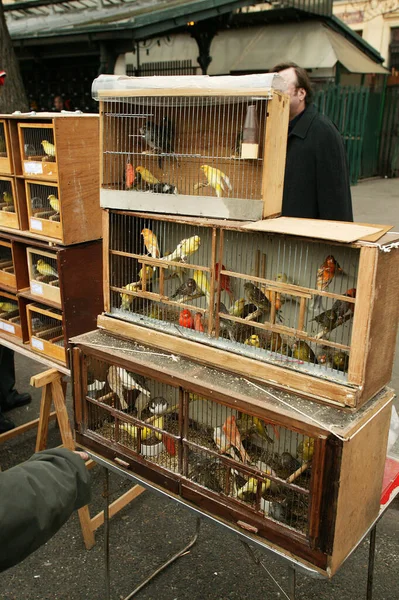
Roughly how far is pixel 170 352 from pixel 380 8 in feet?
51.9

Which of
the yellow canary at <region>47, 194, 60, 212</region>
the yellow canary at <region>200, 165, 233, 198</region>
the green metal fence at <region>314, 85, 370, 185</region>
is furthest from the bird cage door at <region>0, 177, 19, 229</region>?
the green metal fence at <region>314, 85, 370, 185</region>

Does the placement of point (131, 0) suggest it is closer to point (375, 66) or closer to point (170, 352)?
point (375, 66)

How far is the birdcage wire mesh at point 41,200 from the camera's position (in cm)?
312

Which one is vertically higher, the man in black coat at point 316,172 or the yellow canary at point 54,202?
the man in black coat at point 316,172

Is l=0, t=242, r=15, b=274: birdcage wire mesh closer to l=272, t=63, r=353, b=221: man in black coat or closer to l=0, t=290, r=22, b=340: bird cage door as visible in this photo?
l=0, t=290, r=22, b=340: bird cage door

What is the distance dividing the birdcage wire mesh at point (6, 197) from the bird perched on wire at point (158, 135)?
1.31m

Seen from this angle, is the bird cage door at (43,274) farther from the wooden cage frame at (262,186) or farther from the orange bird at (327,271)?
the orange bird at (327,271)

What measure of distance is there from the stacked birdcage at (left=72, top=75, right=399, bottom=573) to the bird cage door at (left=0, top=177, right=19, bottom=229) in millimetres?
1063

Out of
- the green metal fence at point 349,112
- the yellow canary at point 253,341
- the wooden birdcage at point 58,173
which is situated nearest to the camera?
the yellow canary at point 253,341

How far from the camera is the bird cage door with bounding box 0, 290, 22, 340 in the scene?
3395 mm

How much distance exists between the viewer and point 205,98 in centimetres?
201

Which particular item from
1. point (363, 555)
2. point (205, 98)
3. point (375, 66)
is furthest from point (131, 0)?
point (363, 555)

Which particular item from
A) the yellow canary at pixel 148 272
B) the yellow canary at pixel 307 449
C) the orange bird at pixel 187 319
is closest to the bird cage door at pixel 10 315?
the yellow canary at pixel 148 272

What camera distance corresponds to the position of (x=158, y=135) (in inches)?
90.2
